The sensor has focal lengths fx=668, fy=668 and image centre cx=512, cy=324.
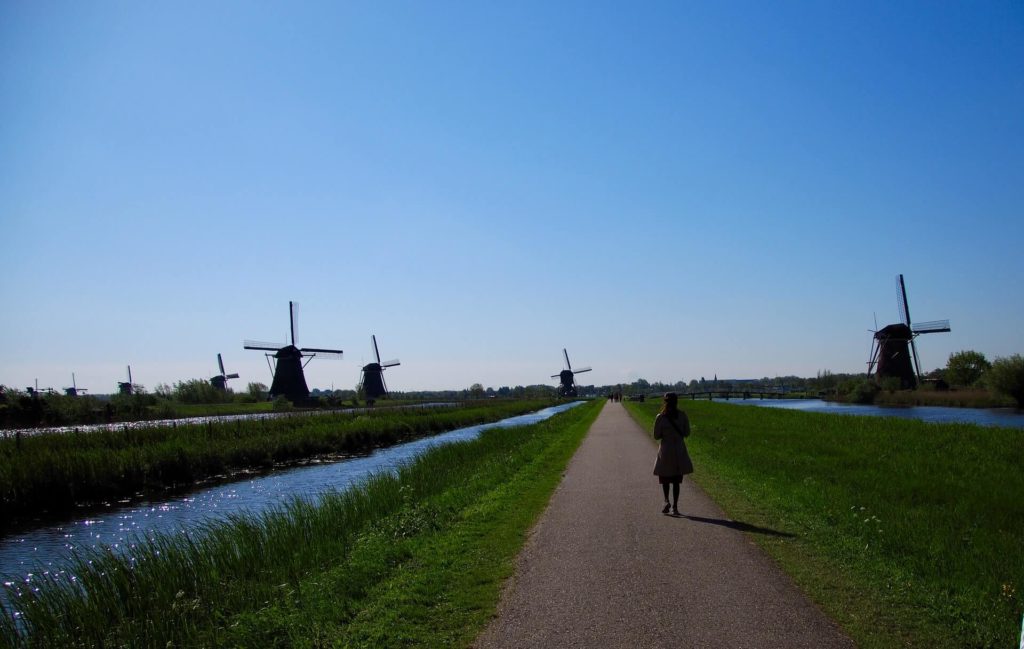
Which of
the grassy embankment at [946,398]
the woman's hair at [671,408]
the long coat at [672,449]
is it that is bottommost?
the grassy embankment at [946,398]

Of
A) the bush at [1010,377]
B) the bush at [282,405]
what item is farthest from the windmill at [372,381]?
the bush at [1010,377]

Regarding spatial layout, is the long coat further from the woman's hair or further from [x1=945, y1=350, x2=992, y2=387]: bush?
[x1=945, y1=350, x2=992, y2=387]: bush

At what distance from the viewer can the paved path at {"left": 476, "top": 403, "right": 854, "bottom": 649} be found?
19.0 feet

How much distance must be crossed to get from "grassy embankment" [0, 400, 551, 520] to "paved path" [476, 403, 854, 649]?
1669cm

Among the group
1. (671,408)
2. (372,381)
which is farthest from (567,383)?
(671,408)

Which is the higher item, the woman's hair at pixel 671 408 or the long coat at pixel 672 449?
the woman's hair at pixel 671 408

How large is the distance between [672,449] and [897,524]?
3.54m

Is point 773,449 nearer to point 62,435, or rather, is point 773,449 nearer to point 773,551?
point 773,551

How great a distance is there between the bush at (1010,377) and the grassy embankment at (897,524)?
163 feet

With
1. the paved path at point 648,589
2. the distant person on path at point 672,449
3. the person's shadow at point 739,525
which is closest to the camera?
the paved path at point 648,589

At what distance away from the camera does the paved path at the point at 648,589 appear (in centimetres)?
578

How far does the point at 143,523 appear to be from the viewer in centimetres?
1695

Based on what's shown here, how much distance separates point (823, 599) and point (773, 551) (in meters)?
1.93

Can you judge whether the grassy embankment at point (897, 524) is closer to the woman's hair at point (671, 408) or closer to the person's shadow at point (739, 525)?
the person's shadow at point (739, 525)
